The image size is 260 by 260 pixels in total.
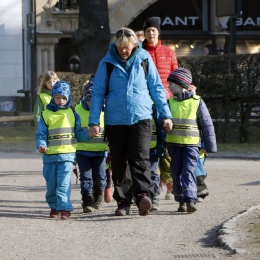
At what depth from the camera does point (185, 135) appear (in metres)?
10.9

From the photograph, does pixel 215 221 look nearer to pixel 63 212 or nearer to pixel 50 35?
pixel 63 212

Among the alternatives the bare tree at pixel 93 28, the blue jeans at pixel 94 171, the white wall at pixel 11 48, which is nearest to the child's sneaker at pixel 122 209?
the blue jeans at pixel 94 171

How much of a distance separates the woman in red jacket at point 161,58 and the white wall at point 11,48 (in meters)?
23.6

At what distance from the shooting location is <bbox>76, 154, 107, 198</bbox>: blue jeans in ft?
37.1

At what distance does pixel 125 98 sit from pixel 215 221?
146 cm

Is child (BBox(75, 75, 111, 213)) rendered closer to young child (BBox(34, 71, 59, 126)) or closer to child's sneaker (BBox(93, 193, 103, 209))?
child's sneaker (BBox(93, 193, 103, 209))

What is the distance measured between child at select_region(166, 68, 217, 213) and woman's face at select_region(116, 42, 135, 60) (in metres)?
0.82

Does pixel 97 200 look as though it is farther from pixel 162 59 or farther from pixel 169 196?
pixel 162 59

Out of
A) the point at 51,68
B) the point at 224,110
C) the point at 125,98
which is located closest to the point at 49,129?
the point at 125,98

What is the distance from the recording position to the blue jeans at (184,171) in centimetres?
1080

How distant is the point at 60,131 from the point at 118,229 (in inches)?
57.6

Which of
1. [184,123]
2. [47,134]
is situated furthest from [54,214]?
[184,123]

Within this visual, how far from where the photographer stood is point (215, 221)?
1028 centimetres

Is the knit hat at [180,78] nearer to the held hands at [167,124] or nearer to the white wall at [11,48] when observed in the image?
the held hands at [167,124]
